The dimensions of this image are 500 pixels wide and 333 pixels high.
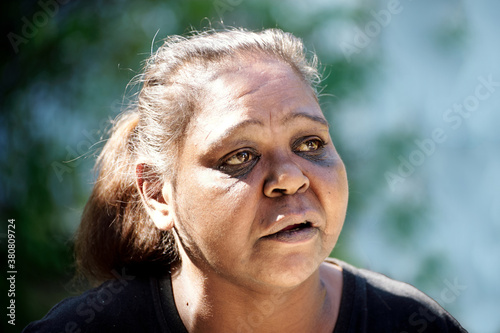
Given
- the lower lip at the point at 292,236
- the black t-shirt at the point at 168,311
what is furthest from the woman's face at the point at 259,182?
the black t-shirt at the point at 168,311

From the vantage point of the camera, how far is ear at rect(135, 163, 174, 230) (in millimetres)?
2029

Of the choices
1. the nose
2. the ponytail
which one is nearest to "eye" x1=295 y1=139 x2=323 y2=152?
the nose

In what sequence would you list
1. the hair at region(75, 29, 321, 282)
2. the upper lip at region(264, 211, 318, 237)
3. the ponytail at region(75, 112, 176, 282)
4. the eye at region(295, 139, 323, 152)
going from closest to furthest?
the upper lip at region(264, 211, 318, 237)
the eye at region(295, 139, 323, 152)
the hair at region(75, 29, 321, 282)
the ponytail at region(75, 112, 176, 282)

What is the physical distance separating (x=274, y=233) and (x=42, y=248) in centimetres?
261

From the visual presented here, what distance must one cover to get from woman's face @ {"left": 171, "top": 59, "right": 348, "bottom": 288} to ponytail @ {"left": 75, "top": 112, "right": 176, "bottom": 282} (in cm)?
36

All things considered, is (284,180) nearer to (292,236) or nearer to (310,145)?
(292,236)

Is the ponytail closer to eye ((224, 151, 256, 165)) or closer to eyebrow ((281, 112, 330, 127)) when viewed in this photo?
eye ((224, 151, 256, 165))

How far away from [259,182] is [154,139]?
1.87 feet

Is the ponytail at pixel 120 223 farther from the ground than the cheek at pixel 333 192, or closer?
closer

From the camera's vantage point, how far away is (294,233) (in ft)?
5.47

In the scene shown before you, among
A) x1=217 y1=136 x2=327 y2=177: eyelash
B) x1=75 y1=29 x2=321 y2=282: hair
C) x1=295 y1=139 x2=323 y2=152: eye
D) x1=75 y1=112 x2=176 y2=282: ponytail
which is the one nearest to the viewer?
x1=217 y1=136 x2=327 y2=177: eyelash

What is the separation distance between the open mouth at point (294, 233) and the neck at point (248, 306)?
9.1 inches

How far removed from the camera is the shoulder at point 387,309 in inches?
79.2

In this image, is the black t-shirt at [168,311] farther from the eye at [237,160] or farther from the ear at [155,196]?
the eye at [237,160]
